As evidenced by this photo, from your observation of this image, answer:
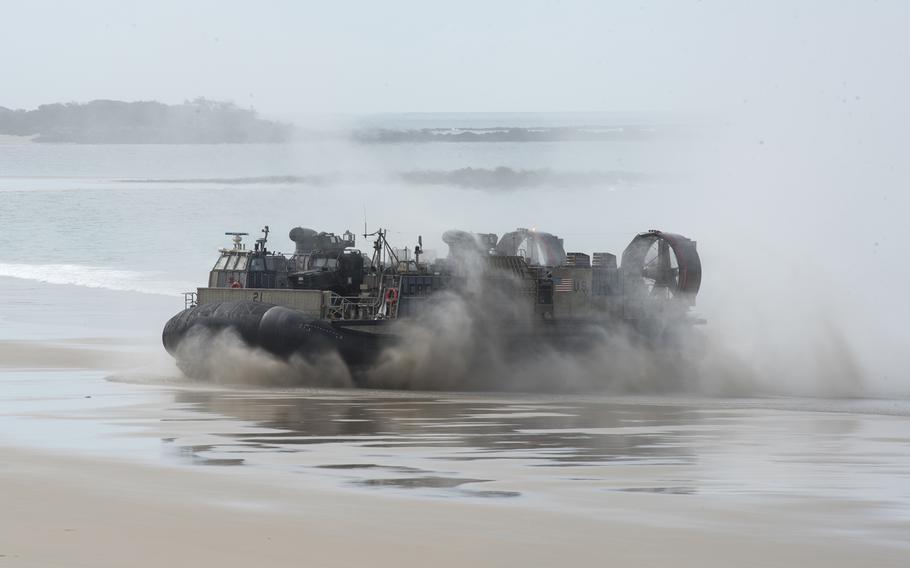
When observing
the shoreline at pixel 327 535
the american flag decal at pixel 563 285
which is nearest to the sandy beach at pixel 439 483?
the shoreline at pixel 327 535

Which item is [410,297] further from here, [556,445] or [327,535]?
[327,535]

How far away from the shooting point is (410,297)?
3341 cm

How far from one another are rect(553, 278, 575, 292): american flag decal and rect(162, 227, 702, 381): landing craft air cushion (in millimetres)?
23

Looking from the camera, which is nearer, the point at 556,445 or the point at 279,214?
the point at 556,445

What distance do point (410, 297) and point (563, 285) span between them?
14.1 feet

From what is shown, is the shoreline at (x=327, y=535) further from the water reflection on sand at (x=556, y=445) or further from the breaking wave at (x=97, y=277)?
the breaking wave at (x=97, y=277)

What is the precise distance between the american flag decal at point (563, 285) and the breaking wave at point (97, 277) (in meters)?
23.9

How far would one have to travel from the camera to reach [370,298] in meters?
34.4

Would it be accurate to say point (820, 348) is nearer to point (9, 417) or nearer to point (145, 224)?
point (9, 417)

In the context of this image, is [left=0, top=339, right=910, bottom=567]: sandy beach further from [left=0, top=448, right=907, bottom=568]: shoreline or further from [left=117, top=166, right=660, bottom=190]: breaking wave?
[left=117, top=166, right=660, bottom=190]: breaking wave

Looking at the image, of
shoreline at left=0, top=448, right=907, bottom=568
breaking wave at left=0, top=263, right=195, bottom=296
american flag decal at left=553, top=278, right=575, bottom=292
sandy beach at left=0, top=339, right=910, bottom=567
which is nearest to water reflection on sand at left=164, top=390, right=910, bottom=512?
sandy beach at left=0, top=339, right=910, bottom=567

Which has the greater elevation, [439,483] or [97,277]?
[97,277]

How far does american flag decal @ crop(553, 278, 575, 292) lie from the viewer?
35969mm

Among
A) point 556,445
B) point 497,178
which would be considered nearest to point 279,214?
point 497,178
